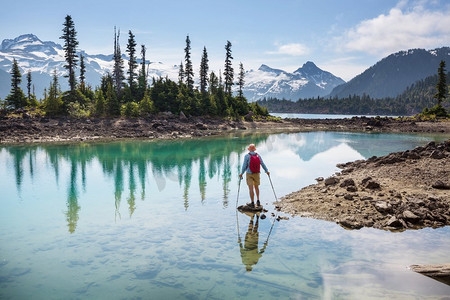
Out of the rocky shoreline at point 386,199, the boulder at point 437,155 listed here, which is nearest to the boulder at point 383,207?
the rocky shoreline at point 386,199

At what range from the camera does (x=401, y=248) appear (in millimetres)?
10297

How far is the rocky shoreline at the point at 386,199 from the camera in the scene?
12.4m

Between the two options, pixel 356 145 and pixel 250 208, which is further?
pixel 356 145

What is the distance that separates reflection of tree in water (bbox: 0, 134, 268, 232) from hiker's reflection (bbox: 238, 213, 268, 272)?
392 centimetres

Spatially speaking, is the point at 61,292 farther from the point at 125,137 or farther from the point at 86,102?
the point at 86,102

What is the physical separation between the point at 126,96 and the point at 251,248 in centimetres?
6257

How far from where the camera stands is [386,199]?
1434 centimetres

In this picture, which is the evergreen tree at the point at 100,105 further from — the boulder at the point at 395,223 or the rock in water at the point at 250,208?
the boulder at the point at 395,223

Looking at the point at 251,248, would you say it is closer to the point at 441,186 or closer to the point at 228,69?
the point at 441,186

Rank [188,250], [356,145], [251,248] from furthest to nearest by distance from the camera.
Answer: [356,145] → [251,248] → [188,250]

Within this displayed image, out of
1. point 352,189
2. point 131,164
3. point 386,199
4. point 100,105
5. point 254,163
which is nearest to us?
point 254,163

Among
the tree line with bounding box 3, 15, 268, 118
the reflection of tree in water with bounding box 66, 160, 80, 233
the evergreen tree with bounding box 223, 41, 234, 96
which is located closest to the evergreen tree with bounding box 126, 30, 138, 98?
the tree line with bounding box 3, 15, 268, 118

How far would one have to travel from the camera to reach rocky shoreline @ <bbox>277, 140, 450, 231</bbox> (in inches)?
488

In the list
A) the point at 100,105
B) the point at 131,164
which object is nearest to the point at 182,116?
the point at 100,105
